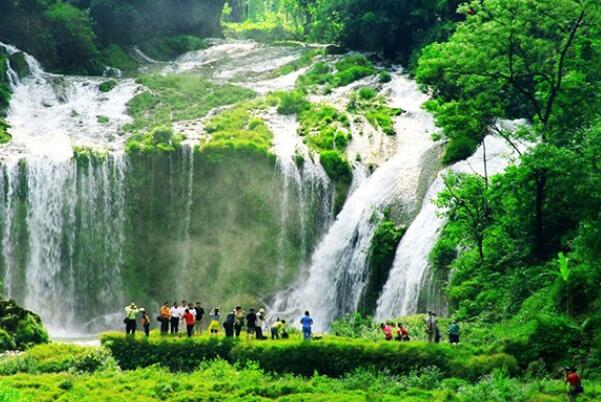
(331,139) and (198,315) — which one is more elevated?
(331,139)

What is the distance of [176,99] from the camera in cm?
5962

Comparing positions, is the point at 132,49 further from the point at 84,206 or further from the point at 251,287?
the point at 251,287

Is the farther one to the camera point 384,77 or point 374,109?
point 384,77

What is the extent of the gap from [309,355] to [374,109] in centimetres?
2768

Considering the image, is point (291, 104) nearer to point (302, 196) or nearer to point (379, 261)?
point (302, 196)

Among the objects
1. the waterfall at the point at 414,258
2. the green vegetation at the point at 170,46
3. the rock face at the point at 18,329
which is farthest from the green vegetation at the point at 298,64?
the rock face at the point at 18,329

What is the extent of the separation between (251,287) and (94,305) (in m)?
7.87

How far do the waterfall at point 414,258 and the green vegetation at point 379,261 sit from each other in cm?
39

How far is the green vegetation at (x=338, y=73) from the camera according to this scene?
61.0 metres

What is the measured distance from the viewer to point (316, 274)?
144 feet

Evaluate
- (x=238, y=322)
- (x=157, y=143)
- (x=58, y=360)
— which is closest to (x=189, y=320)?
(x=238, y=322)

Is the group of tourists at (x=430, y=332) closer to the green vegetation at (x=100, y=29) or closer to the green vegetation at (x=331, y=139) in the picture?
the green vegetation at (x=331, y=139)

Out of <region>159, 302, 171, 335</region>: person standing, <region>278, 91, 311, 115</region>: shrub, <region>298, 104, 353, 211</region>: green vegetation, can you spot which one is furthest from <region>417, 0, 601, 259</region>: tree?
<region>278, 91, 311, 115</region>: shrub

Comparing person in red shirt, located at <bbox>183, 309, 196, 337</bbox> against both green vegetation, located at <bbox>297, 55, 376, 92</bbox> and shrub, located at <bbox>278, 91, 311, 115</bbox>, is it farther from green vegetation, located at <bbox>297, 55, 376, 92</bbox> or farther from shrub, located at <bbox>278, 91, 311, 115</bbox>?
green vegetation, located at <bbox>297, 55, 376, 92</bbox>
